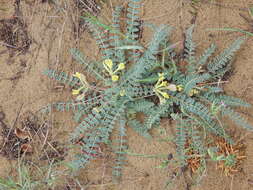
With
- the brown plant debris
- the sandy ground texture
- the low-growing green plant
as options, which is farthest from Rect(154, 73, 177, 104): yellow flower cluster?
the brown plant debris

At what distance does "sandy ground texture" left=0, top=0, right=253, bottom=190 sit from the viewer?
99.6 inches

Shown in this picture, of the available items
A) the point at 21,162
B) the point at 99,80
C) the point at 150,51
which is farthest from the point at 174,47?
the point at 21,162

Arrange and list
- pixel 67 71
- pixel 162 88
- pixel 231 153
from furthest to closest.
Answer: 1. pixel 67 71
2. pixel 231 153
3. pixel 162 88

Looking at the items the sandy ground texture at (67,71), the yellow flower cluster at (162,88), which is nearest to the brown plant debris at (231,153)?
the sandy ground texture at (67,71)

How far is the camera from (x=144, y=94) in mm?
2529

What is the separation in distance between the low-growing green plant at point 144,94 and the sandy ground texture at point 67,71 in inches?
3.9

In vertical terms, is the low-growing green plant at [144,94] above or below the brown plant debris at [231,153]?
above

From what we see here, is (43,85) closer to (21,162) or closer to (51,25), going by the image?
(51,25)

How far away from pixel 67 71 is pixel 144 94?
0.68 meters

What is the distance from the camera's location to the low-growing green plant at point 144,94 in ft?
7.84

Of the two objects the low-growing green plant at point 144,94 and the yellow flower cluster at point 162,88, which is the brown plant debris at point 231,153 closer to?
the low-growing green plant at point 144,94

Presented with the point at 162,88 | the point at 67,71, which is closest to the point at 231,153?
the point at 162,88

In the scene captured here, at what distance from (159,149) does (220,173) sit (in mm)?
527

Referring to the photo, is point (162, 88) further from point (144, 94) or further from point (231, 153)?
point (231, 153)
